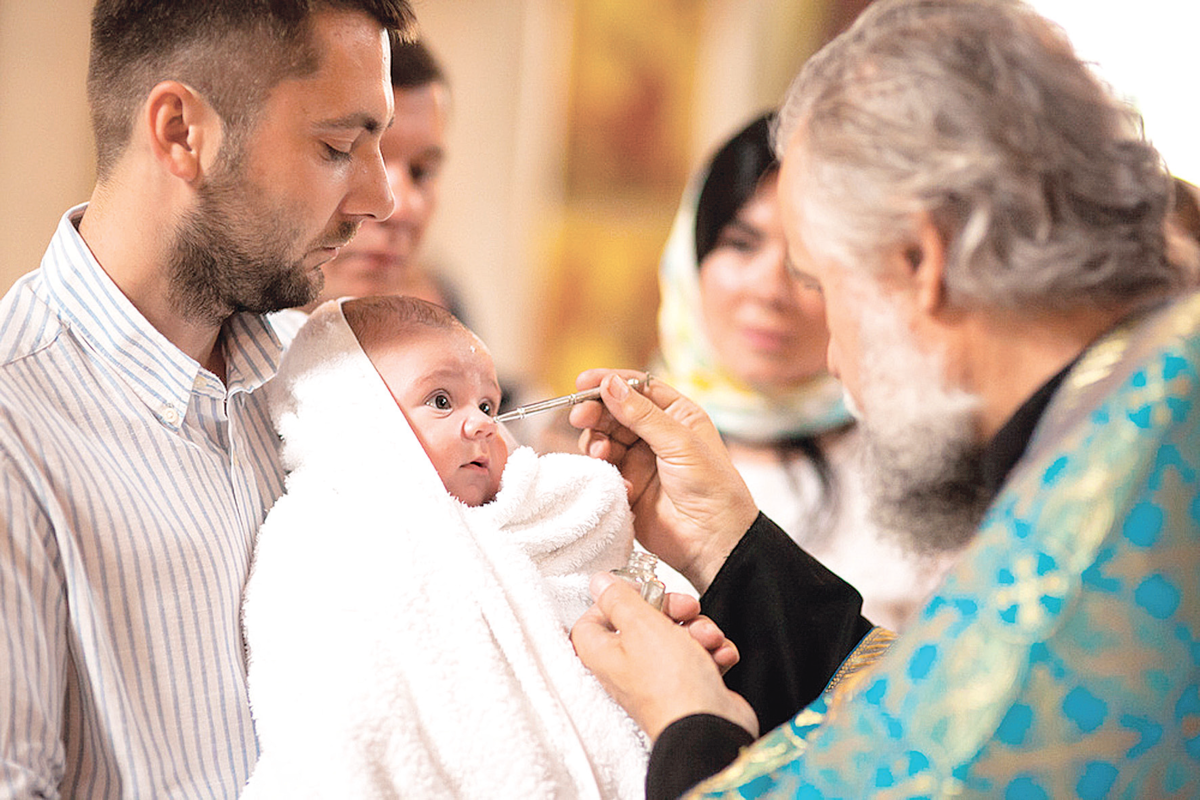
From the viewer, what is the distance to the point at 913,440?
48.6 inches

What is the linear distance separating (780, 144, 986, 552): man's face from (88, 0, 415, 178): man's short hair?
0.71 meters

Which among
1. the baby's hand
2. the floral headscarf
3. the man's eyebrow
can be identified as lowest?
the floral headscarf

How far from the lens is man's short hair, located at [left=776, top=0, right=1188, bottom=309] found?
3.61 feet

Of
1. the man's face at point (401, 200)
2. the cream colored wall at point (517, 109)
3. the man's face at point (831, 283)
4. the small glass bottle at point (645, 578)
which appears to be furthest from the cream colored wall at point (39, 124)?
the man's face at point (831, 283)

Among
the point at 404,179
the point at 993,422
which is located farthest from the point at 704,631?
the point at 404,179

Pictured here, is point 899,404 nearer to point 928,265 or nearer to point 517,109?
point 928,265

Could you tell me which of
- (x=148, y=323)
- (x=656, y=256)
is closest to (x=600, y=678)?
(x=148, y=323)

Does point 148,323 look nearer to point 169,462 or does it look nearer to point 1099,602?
point 169,462

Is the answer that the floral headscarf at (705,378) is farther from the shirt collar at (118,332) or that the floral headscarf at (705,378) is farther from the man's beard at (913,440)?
the shirt collar at (118,332)

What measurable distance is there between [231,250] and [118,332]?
185 mm

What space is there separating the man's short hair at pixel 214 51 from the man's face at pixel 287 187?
0.02m

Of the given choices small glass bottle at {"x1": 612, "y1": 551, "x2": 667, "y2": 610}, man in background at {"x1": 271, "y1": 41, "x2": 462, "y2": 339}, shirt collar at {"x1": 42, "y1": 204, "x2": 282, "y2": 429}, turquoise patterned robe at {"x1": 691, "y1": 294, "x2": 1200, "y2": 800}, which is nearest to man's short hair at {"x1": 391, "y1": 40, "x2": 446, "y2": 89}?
man in background at {"x1": 271, "y1": 41, "x2": 462, "y2": 339}

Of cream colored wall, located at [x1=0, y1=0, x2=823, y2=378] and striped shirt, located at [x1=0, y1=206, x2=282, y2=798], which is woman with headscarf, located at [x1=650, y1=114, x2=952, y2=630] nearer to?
cream colored wall, located at [x1=0, y1=0, x2=823, y2=378]

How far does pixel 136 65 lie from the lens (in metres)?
1.48
